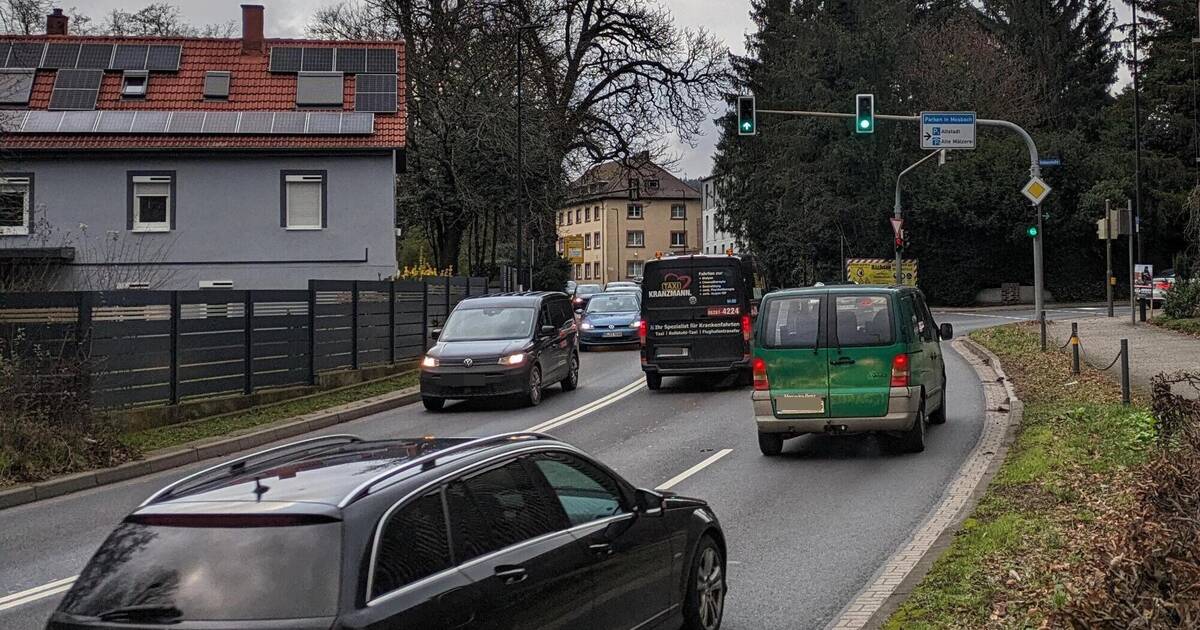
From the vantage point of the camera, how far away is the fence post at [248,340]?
60.6ft

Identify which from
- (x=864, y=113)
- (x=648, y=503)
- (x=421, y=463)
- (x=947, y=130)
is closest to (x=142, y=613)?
(x=421, y=463)

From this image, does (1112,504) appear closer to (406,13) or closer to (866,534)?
(866,534)

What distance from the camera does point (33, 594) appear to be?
7879 millimetres

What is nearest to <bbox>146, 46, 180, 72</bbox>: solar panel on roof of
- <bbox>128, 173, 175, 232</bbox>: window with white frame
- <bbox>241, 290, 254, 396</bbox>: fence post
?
<bbox>128, 173, 175, 232</bbox>: window with white frame

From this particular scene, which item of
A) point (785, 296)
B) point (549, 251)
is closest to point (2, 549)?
point (785, 296)

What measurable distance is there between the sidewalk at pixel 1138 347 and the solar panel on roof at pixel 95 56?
91.3 ft

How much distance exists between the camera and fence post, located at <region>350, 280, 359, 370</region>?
2230cm

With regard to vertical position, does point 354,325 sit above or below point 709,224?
below

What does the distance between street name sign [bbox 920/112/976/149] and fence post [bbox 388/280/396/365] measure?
1343 cm

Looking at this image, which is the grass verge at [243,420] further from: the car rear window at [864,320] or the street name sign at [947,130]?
the street name sign at [947,130]

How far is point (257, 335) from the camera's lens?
1884 centimetres

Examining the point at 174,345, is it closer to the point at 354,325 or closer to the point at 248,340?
the point at 248,340

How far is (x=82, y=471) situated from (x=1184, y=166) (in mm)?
54655

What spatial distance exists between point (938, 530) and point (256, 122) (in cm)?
2886
